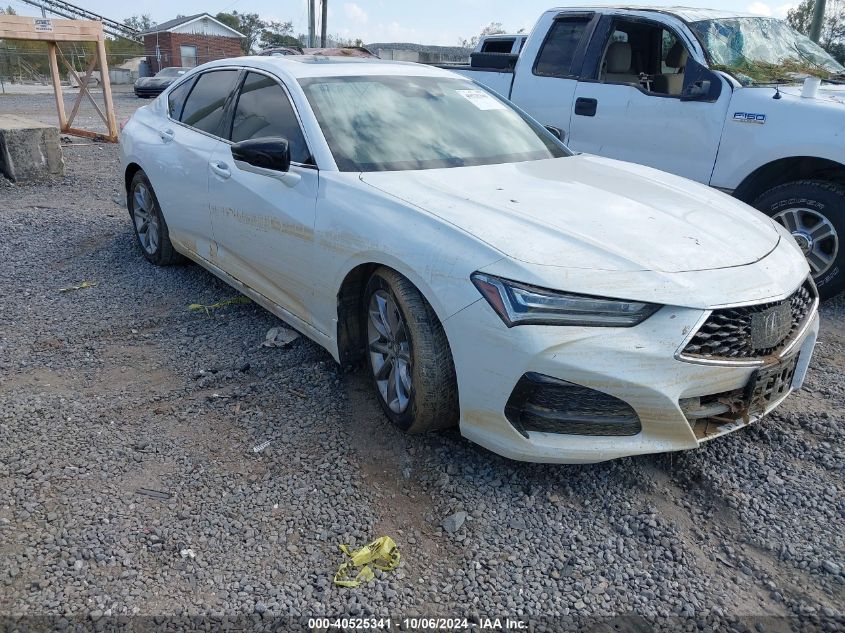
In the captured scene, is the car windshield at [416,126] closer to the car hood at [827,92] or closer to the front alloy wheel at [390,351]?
the front alloy wheel at [390,351]

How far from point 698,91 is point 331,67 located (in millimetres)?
2912

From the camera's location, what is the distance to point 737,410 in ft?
8.79

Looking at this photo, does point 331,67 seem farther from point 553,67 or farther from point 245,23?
point 245,23

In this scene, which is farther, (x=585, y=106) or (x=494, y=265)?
(x=585, y=106)

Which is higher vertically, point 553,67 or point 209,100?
point 553,67

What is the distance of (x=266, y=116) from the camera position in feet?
13.0

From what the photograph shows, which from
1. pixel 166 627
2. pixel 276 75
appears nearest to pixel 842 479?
pixel 166 627

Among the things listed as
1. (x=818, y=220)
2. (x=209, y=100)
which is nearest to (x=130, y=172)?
(x=209, y=100)

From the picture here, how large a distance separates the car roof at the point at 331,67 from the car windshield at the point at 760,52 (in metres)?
2.45

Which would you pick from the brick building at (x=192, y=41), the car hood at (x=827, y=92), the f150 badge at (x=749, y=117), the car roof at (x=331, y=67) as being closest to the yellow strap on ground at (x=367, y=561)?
the car roof at (x=331, y=67)

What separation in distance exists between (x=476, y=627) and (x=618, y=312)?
3.84ft

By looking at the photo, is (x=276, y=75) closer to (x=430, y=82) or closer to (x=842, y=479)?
(x=430, y=82)

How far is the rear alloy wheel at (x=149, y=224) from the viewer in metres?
5.27

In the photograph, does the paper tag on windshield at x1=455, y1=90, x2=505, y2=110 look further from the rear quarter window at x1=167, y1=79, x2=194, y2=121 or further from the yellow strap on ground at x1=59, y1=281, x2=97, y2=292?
the yellow strap on ground at x1=59, y1=281, x2=97, y2=292
